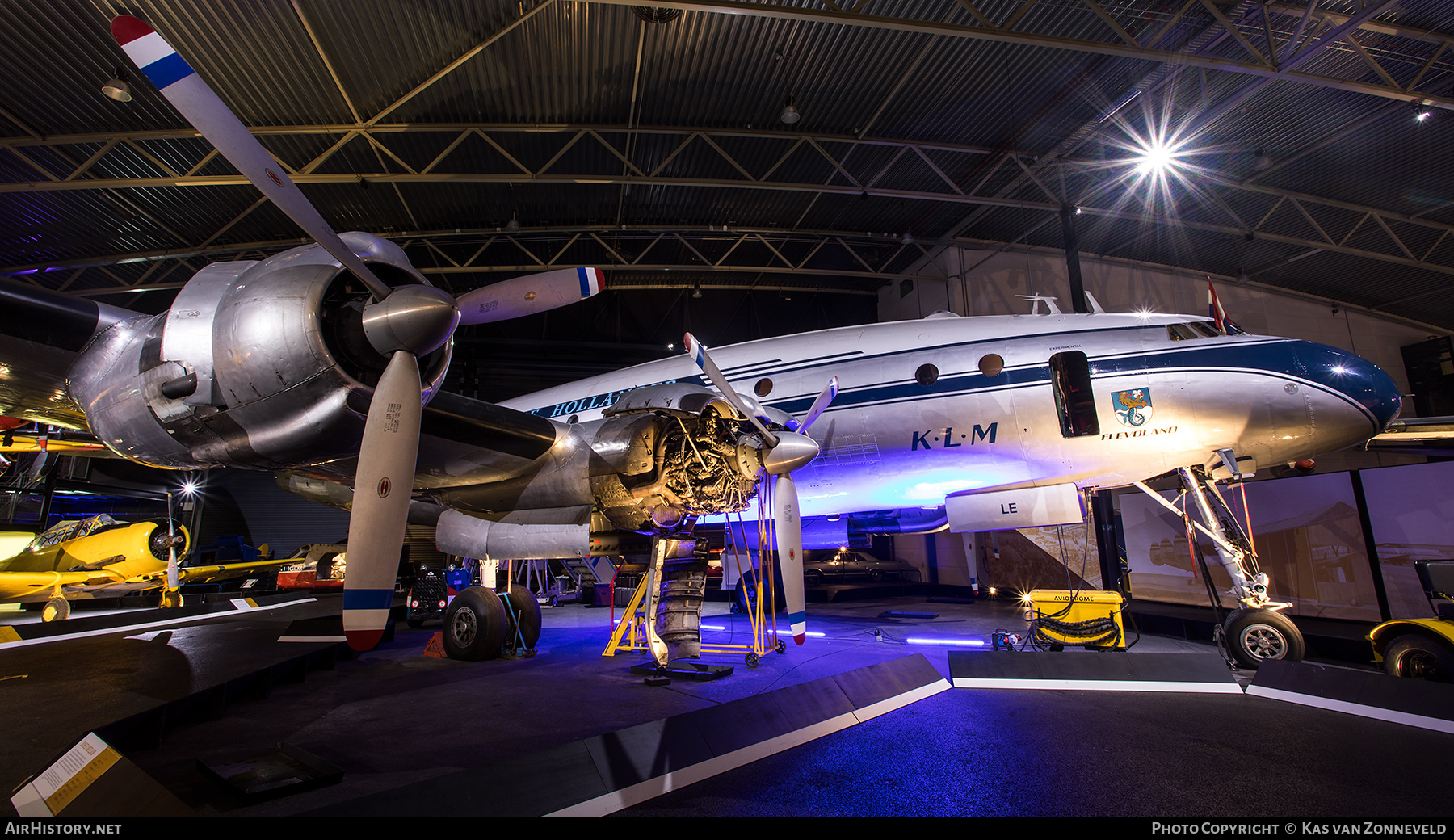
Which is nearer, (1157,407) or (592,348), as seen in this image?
(1157,407)

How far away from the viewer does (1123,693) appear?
5250 mm

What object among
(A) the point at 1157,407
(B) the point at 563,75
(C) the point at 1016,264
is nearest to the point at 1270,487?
(A) the point at 1157,407

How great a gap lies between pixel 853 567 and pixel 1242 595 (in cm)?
1170

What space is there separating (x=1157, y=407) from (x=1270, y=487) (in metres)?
6.15

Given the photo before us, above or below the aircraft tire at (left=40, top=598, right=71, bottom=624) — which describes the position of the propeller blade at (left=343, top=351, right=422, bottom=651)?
above

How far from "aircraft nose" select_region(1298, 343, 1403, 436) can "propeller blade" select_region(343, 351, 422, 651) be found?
29.3 ft

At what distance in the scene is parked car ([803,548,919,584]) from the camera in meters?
17.2

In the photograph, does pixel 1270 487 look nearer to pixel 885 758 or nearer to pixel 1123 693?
pixel 1123 693

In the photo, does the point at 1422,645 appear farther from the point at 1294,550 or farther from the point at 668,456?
the point at 668,456

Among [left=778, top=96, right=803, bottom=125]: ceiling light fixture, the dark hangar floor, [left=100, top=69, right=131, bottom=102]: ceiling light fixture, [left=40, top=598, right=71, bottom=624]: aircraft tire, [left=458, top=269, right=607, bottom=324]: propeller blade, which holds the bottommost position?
the dark hangar floor

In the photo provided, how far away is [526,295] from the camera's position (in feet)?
13.7

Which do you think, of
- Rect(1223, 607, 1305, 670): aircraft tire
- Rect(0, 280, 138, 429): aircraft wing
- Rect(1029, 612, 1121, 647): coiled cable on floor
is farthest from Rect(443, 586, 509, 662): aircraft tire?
Rect(1223, 607, 1305, 670): aircraft tire

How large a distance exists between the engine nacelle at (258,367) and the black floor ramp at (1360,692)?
733cm

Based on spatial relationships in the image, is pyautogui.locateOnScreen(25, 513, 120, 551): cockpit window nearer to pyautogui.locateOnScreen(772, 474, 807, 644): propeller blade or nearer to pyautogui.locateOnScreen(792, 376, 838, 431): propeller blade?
pyautogui.locateOnScreen(772, 474, 807, 644): propeller blade
